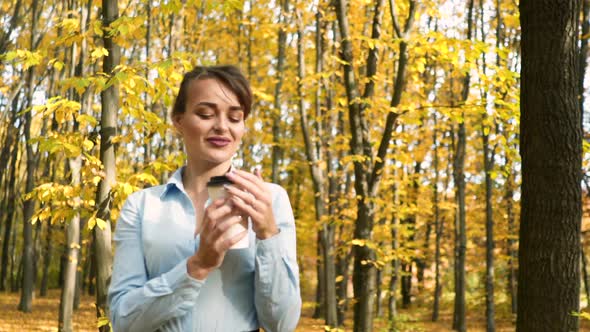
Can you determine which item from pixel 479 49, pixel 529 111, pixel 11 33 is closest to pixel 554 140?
pixel 529 111

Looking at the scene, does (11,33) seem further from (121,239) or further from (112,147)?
(121,239)

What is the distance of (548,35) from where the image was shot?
13.4ft

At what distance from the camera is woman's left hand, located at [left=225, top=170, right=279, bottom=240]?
4.86 ft

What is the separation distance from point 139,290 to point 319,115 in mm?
12745

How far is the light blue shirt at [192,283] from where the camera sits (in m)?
1.59

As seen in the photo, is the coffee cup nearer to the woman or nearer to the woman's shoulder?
the woman

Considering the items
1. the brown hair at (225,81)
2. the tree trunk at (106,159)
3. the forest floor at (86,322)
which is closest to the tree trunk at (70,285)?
the forest floor at (86,322)

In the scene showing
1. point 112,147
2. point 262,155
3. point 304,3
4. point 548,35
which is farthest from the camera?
point 262,155

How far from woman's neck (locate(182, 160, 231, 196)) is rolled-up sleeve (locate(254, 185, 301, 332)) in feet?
0.62

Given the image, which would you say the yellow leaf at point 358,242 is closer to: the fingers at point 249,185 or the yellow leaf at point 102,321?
the yellow leaf at point 102,321

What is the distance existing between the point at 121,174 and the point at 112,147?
1.75ft

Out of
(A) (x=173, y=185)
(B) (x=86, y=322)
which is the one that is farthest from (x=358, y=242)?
(B) (x=86, y=322)

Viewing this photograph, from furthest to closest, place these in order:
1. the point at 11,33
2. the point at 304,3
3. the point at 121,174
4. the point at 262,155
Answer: the point at 262,155, the point at 11,33, the point at 304,3, the point at 121,174

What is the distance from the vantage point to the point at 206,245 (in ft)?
4.89
